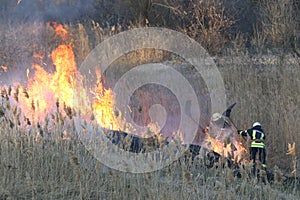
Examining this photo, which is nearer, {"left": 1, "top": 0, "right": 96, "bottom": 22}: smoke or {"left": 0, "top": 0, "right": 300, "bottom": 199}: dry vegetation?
{"left": 0, "top": 0, "right": 300, "bottom": 199}: dry vegetation

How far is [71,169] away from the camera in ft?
13.6

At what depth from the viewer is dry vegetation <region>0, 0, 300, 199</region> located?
144 inches

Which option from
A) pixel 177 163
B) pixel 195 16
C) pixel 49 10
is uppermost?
pixel 49 10

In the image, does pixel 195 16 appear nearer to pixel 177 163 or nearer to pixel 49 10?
pixel 49 10

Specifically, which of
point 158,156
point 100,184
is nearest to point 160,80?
point 158,156

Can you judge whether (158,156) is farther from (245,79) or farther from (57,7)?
(57,7)

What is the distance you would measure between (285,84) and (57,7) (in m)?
14.3

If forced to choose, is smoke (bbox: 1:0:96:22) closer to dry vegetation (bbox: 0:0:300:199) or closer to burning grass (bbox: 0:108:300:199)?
dry vegetation (bbox: 0:0:300:199)

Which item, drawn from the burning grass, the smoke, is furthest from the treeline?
the burning grass

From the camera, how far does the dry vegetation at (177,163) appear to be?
12.0 ft

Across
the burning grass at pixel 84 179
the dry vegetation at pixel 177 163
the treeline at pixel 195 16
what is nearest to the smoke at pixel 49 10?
the treeline at pixel 195 16

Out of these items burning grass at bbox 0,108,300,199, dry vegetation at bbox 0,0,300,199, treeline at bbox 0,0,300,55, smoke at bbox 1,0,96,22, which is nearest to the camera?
burning grass at bbox 0,108,300,199

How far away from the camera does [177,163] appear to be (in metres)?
4.10

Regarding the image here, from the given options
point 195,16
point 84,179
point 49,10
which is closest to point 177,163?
point 84,179
